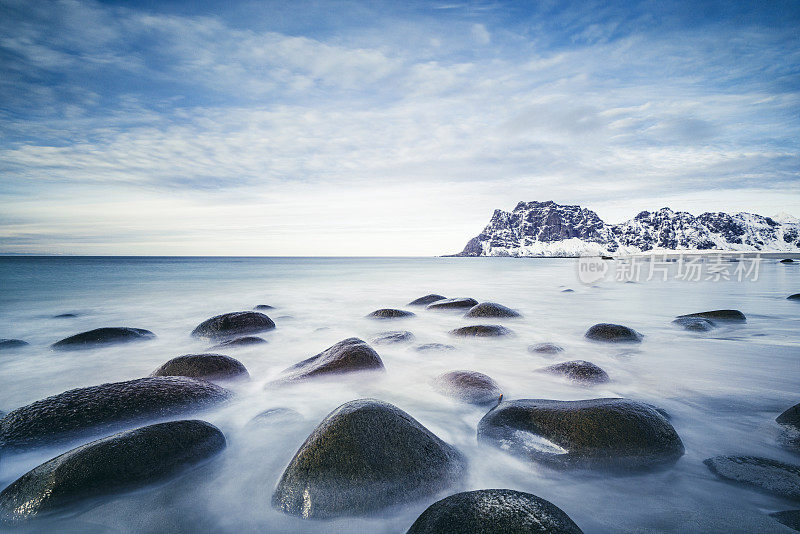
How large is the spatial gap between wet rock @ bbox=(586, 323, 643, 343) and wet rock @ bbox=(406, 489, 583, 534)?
5128mm

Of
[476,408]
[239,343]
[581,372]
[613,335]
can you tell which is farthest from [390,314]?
[476,408]

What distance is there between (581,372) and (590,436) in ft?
5.79

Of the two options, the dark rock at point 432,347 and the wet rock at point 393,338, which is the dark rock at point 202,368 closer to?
the wet rock at point 393,338

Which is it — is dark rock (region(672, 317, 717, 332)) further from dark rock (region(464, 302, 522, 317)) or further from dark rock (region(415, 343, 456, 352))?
dark rock (region(415, 343, 456, 352))

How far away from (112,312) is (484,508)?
1269 centimetres

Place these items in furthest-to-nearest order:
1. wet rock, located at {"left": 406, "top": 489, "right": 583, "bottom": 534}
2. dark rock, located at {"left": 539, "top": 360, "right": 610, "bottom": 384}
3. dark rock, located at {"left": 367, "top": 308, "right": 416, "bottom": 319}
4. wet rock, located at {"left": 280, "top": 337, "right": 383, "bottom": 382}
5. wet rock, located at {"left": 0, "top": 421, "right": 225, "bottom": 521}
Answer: dark rock, located at {"left": 367, "top": 308, "right": 416, "bottom": 319} → wet rock, located at {"left": 280, "top": 337, "right": 383, "bottom": 382} → dark rock, located at {"left": 539, "top": 360, "right": 610, "bottom": 384} → wet rock, located at {"left": 0, "top": 421, "right": 225, "bottom": 521} → wet rock, located at {"left": 406, "top": 489, "right": 583, "bottom": 534}

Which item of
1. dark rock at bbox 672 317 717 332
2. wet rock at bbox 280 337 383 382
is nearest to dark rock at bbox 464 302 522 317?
dark rock at bbox 672 317 717 332

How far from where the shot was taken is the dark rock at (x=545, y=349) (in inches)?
212

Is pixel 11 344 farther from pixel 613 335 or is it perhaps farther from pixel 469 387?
pixel 613 335

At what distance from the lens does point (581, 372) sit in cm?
Result: 412

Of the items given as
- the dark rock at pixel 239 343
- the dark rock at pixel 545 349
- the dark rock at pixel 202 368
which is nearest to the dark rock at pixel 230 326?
the dark rock at pixel 239 343

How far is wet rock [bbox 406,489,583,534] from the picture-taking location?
1521 millimetres

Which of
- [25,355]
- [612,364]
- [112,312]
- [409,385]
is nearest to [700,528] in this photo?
[409,385]

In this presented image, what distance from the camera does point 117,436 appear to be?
2.29m
